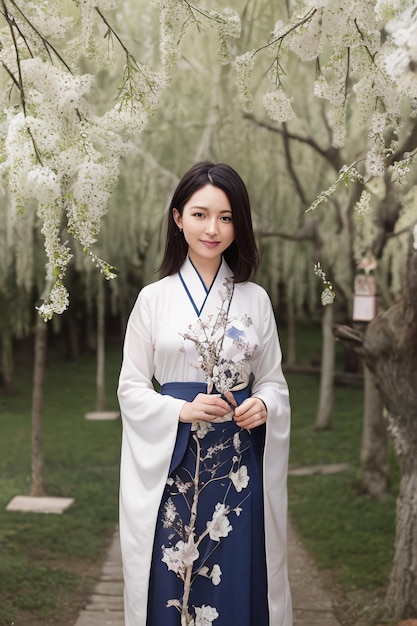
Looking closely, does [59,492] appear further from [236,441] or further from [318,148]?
[236,441]

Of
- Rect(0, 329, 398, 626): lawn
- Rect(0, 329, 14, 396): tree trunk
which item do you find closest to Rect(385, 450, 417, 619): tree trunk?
Rect(0, 329, 398, 626): lawn

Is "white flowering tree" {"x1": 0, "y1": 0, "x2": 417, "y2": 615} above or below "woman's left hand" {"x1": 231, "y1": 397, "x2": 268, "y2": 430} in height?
above

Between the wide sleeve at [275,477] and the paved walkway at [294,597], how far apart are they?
4.67 feet

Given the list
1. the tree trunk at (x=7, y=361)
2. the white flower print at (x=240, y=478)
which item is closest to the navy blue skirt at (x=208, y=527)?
the white flower print at (x=240, y=478)

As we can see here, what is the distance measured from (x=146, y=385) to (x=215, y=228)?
1.43 feet

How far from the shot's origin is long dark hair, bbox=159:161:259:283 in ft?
7.06

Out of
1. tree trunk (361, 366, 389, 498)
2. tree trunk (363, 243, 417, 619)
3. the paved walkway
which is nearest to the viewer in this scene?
tree trunk (363, 243, 417, 619)

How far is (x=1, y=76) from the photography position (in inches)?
88.7

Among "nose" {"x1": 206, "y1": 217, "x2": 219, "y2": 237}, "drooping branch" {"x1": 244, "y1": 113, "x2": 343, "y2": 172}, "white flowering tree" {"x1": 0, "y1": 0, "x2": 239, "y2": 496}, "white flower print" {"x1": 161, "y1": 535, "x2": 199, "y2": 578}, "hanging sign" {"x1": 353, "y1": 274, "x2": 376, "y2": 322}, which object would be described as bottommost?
"white flower print" {"x1": 161, "y1": 535, "x2": 199, "y2": 578}

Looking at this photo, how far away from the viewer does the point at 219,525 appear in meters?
2.10

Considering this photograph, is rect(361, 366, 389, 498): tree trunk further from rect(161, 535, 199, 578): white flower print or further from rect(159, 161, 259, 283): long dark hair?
rect(161, 535, 199, 578): white flower print

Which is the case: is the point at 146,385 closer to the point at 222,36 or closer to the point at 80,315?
the point at 222,36

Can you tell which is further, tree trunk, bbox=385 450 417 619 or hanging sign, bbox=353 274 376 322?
hanging sign, bbox=353 274 376 322

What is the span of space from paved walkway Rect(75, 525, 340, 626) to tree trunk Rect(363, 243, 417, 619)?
1.17 ft
